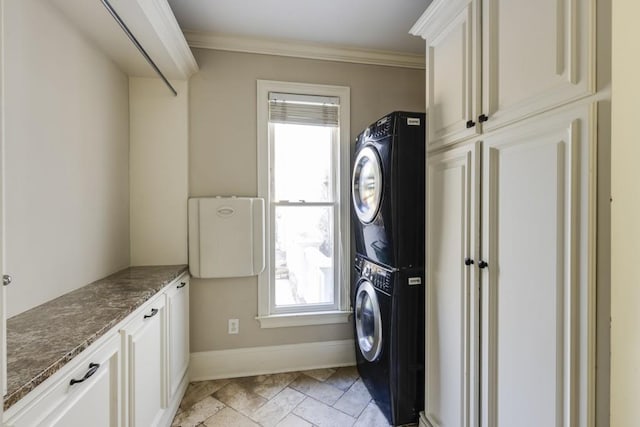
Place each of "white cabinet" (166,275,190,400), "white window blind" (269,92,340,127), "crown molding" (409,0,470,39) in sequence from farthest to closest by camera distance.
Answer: "white window blind" (269,92,340,127), "white cabinet" (166,275,190,400), "crown molding" (409,0,470,39)

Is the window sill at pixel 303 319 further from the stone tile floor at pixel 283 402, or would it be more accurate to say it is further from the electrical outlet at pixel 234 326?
the stone tile floor at pixel 283 402

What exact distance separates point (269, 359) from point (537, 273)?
Result: 206 cm

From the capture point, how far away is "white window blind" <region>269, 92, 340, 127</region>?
2436 mm

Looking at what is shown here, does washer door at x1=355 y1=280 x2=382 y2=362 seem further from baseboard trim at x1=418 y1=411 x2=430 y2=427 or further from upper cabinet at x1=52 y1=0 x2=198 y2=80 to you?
upper cabinet at x1=52 y1=0 x2=198 y2=80

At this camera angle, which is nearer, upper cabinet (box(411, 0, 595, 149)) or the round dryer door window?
upper cabinet (box(411, 0, 595, 149))

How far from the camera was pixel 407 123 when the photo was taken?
172 centimetres

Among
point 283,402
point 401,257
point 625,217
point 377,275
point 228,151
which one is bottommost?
point 283,402

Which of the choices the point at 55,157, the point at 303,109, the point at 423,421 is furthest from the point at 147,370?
the point at 303,109

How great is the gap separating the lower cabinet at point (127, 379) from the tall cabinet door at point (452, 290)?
1.45 metres

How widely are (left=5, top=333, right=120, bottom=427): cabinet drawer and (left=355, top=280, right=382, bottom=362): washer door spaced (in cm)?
136

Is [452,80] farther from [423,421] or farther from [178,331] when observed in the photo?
[178,331]

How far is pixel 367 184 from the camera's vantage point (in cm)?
200

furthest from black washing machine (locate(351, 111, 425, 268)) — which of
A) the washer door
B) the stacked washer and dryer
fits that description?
the washer door

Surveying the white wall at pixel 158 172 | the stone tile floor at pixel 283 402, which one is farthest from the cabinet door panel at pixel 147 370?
the white wall at pixel 158 172
